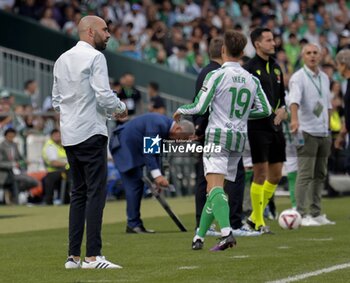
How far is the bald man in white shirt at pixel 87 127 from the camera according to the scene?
34.7 feet

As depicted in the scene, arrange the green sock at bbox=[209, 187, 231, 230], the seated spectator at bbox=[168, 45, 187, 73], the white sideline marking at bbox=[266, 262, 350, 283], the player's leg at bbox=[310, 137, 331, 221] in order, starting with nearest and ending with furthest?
1. the white sideline marking at bbox=[266, 262, 350, 283]
2. the green sock at bbox=[209, 187, 231, 230]
3. the player's leg at bbox=[310, 137, 331, 221]
4. the seated spectator at bbox=[168, 45, 187, 73]

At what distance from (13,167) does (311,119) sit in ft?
31.2

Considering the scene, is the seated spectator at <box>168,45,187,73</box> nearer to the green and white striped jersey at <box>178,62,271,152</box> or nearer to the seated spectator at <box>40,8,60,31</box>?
the seated spectator at <box>40,8,60,31</box>

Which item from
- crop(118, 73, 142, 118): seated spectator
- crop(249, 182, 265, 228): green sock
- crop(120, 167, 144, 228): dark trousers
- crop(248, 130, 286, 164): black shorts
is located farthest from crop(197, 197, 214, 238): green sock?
crop(118, 73, 142, 118): seated spectator

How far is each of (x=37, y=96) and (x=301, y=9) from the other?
12.0 metres

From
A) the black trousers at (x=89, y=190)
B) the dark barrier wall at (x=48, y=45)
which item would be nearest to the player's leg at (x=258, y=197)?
the black trousers at (x=89, y=190)

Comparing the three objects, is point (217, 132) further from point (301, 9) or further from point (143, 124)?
point (301, 9)

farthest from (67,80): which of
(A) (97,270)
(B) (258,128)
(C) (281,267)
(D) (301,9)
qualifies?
(D) (301,9)

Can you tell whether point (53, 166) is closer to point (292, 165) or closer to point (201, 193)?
point (292, 165)

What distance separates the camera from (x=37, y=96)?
2680 centimetres

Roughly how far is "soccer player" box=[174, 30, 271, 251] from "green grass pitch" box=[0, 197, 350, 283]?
458mm

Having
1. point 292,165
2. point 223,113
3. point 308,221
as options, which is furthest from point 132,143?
point 223,113

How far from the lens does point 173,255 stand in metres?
11.8

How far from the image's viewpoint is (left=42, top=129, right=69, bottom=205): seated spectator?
2469 centimetres
